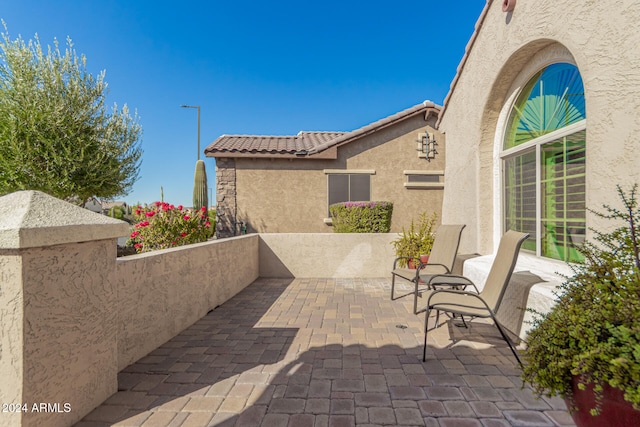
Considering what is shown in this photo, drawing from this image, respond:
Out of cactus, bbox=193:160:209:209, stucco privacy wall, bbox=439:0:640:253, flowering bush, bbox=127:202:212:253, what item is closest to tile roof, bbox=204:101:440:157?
stucco privacy wall, bbox=439:0:640:253

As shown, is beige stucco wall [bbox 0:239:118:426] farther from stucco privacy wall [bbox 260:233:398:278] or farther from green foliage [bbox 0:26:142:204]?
green foliage [bbox 0:26:142:204]

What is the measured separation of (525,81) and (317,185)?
6.79 meters

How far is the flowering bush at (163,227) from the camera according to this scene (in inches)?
239

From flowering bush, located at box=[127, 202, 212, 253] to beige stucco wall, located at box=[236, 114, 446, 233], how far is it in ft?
13.0

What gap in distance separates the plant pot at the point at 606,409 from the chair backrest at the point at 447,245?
3.52 metres

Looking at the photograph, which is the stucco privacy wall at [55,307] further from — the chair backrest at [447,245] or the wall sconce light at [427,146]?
the wall sconce light at [427,146]

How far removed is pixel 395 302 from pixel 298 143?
793 cm

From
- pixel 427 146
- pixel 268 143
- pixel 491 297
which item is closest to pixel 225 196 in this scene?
pixel 268 143

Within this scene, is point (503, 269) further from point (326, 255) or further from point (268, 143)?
point (268, 143)

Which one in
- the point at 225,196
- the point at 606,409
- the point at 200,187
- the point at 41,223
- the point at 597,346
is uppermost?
the point at 200,187

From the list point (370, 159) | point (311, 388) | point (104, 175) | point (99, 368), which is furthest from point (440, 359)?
point (104, 175)

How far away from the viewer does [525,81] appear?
460 cm

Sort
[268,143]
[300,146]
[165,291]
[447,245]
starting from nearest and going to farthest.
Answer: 1. [165,291]
2. [447,245]
3. [300,146]
4. [268,143]

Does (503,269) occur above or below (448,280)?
above
